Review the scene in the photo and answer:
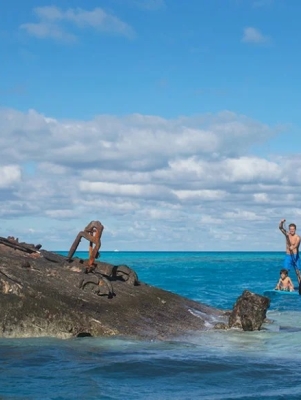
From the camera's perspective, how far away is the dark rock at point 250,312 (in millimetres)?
16312

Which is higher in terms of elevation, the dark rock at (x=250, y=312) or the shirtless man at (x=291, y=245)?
the shirtless man at (x=291, y=245)

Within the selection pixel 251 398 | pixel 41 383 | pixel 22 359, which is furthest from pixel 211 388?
pixel 22 359

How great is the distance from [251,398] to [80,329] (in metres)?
5.23

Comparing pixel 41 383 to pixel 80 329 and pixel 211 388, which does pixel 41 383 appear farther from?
pixel 80 329

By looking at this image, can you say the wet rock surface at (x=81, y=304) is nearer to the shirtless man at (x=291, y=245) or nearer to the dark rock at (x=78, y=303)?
the dark rock at (x=78, y=303)

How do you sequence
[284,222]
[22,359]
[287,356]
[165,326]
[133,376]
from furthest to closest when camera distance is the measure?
[284,222] → [165,326] → [287,356] → [22,359] → [133,376]

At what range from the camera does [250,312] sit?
16.3 m

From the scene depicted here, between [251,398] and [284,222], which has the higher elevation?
[284,222]

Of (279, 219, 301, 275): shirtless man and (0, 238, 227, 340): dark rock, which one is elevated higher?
(279, 219, 301, 275): shirtless man

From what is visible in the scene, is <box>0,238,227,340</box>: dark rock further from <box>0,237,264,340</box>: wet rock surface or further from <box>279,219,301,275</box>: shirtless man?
<box>279,219,301,275</box>: shirtless man

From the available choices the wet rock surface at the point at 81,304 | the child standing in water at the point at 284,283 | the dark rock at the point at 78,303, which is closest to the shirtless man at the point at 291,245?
the child standing in water at the point at 284,283

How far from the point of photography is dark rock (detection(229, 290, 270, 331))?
53.5 ft

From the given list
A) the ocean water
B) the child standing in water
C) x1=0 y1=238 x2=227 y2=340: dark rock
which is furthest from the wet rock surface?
the child standing in water

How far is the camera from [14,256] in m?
16.7
